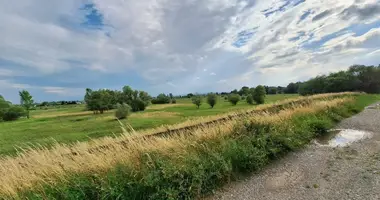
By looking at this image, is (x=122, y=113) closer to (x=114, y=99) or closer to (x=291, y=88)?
(x=114, y=99)

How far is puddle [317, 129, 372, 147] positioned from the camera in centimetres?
809

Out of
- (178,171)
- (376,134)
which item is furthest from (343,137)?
(178,171)


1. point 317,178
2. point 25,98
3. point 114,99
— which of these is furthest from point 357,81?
point 25,98

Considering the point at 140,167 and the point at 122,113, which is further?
the point at 122,113

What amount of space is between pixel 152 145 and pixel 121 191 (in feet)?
5.82

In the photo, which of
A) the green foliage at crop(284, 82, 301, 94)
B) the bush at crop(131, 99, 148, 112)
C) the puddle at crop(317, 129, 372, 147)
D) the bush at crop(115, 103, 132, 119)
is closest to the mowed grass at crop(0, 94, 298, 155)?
the bush at crop(115, 103, 132, 119)

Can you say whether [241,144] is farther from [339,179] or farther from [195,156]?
[339,179]

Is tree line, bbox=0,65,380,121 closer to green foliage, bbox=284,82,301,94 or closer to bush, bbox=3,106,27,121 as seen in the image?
bush, bbox=3,106,27,121

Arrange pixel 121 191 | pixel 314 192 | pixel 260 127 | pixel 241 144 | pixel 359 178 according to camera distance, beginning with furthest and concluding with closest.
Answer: pixel 260 127, pixel 241 144, pixel 359 178, pixel 314 192, pixel 121 191

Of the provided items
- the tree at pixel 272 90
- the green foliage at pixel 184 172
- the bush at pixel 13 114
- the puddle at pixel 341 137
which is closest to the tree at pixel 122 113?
the puddle at pixel 341 137

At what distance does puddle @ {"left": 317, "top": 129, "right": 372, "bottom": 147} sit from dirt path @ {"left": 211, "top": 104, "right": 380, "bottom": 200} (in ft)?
3.30

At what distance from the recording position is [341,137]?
29.8 ft

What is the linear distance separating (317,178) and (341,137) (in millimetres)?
5239

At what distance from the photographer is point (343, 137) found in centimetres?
907
